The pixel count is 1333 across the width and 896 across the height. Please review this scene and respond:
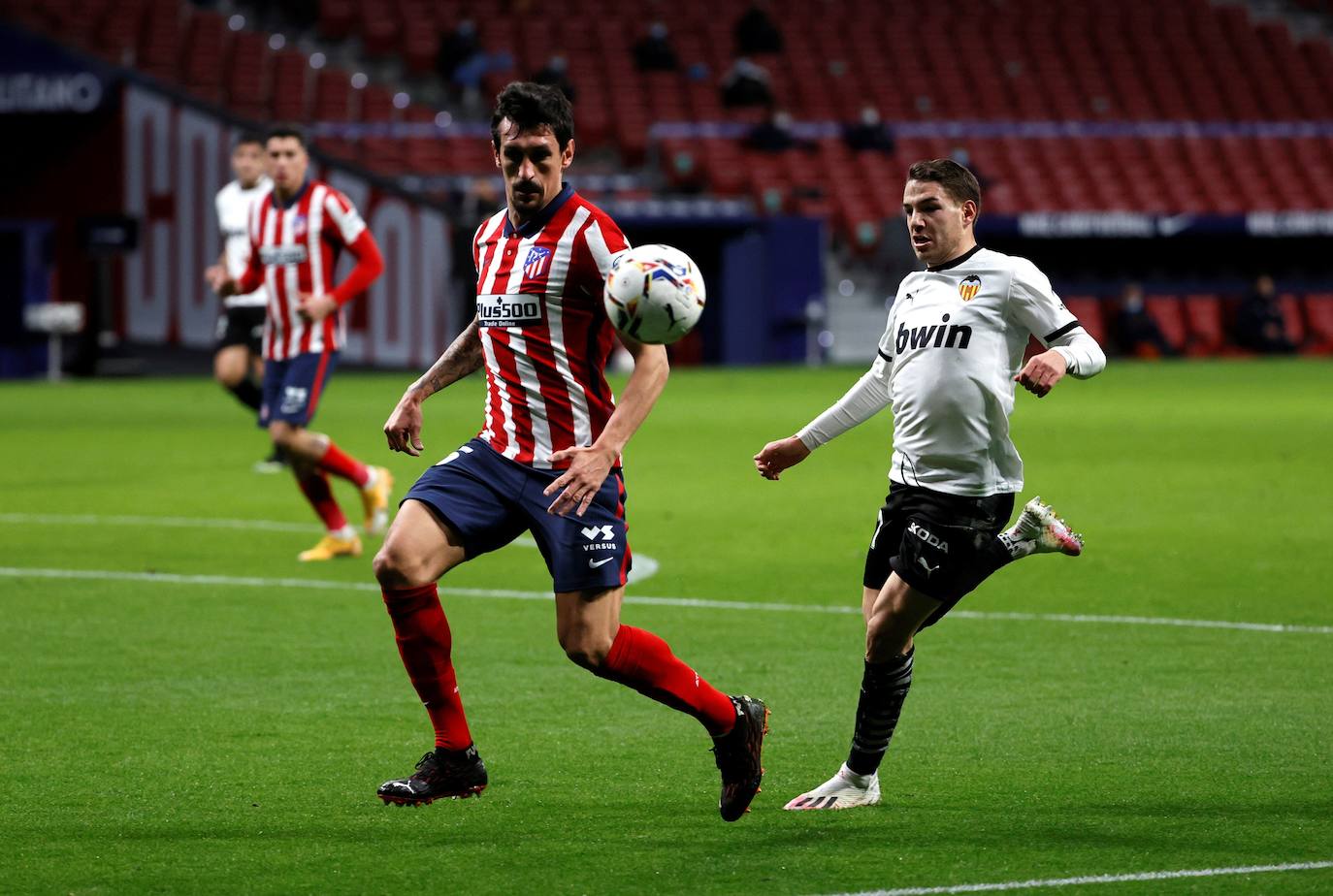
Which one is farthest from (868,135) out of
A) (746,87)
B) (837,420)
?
(837,420)

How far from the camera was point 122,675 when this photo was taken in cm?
712

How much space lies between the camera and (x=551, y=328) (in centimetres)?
523

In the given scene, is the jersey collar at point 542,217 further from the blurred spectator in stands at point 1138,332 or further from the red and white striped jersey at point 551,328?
the blurred spectator in stands at point 1138,332

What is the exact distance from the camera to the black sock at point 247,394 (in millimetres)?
13827

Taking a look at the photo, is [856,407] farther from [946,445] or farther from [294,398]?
[294,398]

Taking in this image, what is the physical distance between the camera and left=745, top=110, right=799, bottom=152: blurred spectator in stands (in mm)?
32844

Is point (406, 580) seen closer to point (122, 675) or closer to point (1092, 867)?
point (1092, 867)

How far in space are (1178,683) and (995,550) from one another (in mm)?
2074

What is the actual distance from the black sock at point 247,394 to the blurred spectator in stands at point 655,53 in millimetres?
20639

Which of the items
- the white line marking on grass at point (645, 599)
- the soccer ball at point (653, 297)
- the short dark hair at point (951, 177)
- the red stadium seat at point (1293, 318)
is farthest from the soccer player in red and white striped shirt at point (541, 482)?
the red stadium seat at point (1293, 318)

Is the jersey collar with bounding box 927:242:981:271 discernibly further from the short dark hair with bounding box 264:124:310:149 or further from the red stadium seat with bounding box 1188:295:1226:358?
the red stadium seat with bounding box 1188:295:1226:358

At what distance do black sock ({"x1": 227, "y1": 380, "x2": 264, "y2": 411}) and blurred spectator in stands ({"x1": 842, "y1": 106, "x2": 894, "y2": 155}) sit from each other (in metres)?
20.6

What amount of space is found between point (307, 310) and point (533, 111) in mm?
5643

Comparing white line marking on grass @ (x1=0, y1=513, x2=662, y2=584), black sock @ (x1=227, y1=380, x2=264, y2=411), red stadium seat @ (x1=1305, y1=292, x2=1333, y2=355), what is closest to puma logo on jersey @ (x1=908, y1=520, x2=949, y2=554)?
white line marking on grass @ (x1=0, y1=513, x2=662, y2=584)
